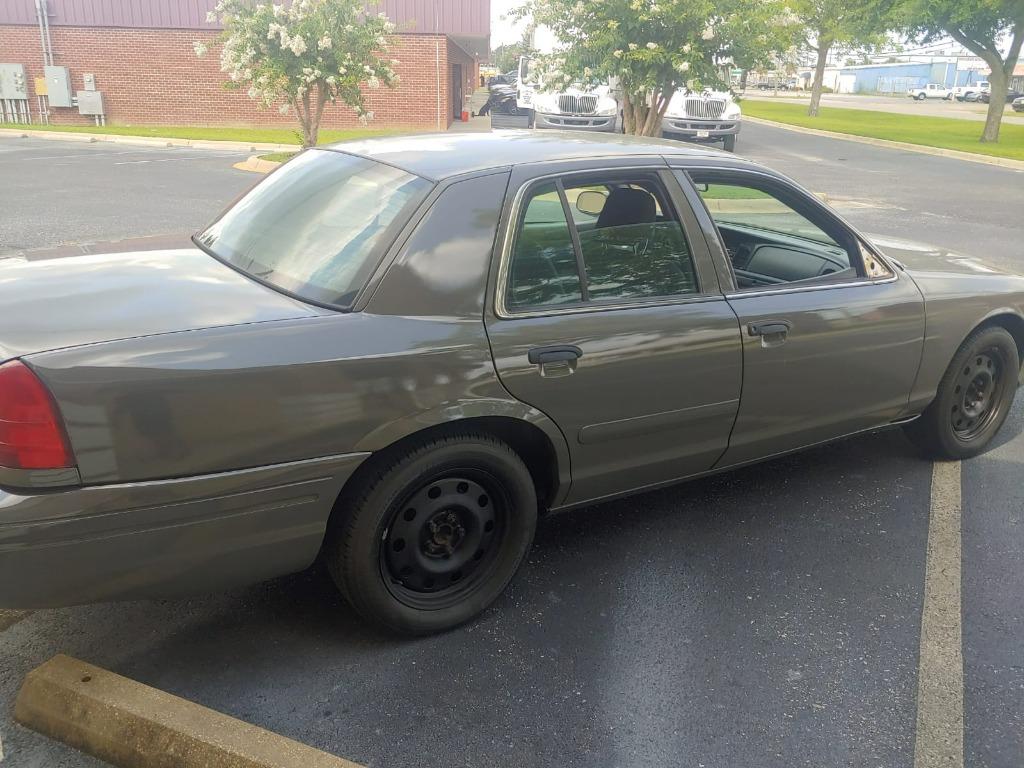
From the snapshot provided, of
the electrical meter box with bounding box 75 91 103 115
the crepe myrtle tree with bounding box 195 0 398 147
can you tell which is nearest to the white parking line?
the crepe myrtle tree with bounding box 195 0 398 147

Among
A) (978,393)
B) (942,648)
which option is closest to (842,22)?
(978,393)

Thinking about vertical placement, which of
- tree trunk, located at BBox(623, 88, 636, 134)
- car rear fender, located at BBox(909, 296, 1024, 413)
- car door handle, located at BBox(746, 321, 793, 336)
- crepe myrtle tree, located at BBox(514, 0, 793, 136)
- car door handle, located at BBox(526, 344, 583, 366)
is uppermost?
crepe myrtle tree, located at BBox(514, 0, 793, 136)

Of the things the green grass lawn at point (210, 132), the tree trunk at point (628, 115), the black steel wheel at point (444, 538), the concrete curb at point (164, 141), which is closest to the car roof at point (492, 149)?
the black steel wheel at point (444, 538)

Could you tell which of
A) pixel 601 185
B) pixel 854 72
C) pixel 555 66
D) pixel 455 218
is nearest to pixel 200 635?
pixel 455 218

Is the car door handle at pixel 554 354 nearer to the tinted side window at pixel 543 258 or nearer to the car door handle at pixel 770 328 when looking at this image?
the tinted side window at pixel 543 258

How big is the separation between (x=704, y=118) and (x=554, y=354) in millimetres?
18498

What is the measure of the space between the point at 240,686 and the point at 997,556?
294cm

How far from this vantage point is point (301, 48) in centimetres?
1620

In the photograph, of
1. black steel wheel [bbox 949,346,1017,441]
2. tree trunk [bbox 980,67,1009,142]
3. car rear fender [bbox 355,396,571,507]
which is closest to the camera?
car rear fender [bbox 355,396,571,507]

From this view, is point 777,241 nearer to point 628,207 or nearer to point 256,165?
point 628,207

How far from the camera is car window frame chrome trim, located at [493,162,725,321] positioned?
119 inches

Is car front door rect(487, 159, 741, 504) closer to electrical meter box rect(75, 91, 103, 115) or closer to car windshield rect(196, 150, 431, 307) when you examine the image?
car windshield rect(196, 150, 431, 307)

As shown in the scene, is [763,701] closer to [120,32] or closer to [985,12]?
[985,12]

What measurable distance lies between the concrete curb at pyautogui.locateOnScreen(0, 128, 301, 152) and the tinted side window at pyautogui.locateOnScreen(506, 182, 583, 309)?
1885 cm
